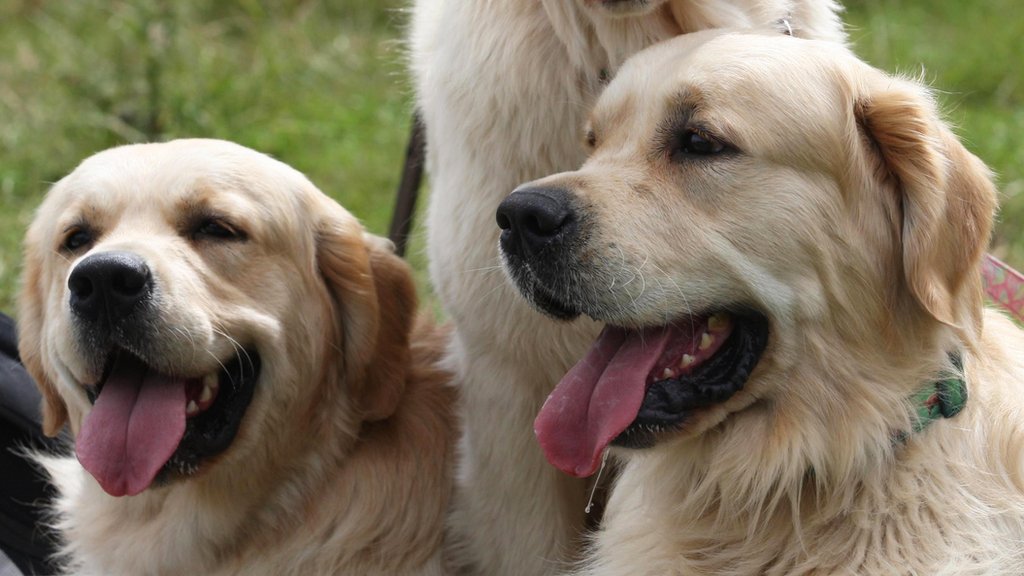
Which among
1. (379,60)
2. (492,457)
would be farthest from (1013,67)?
(492,457)

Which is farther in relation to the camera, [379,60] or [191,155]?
[379,60]

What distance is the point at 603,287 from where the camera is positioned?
276 cm

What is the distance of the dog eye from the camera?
279cm

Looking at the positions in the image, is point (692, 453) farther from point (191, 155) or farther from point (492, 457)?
point (191, 155)

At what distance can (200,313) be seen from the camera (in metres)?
3.26

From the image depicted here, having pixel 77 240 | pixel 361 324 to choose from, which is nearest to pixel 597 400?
pixel 361 324

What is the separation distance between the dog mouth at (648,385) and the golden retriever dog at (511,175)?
1.65 feet

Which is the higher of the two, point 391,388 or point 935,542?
point 935,542

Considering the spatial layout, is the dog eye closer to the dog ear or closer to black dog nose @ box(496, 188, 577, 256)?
black dog nose @ box(496, 188, 577, 256)

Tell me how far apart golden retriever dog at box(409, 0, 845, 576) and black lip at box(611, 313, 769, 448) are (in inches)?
25.2

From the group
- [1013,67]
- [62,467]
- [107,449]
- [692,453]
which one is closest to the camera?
[692,453]

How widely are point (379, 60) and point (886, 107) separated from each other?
21.3 feet

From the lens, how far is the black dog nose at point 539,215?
9.00 ft

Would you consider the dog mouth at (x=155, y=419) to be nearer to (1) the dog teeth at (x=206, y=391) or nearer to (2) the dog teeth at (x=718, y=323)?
(1) the dog teeth at (x=206, y=391)
